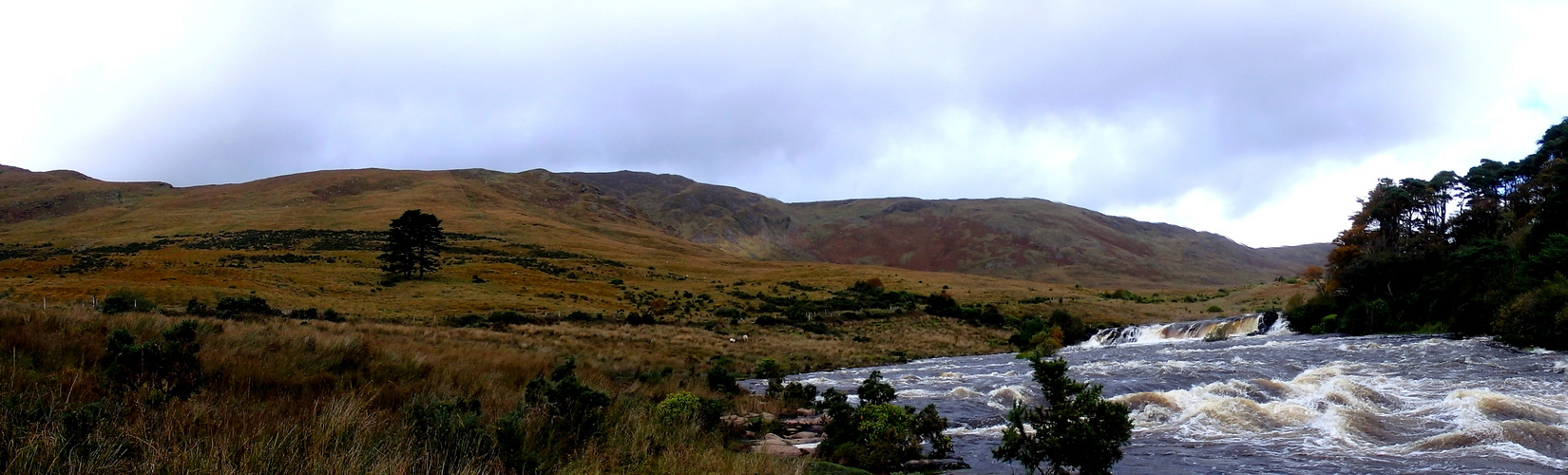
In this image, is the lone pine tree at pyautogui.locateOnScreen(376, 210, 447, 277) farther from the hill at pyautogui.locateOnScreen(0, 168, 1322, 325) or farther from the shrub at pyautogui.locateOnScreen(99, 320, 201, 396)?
the shrub at pyautogui.locateOnScreen(99, 320, 201, 396)

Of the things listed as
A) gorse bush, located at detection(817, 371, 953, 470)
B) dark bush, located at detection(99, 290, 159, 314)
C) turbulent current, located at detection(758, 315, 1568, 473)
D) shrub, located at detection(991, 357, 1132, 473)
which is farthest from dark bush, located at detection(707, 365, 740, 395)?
dark bush, located at detection(99, 290, 159, 314)

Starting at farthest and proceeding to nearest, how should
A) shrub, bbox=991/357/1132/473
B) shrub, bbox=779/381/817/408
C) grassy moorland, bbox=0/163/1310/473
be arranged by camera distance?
1. shrub, bbox=779/381/817/408
2. shrub, bbox=991/357/1132/473
3. grassy moorland, bbox=0/163/1310/473

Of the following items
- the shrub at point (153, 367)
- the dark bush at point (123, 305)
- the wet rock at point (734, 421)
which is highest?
the shrub at point (153, 367)

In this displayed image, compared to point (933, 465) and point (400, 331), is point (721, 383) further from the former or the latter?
point (400, 331)

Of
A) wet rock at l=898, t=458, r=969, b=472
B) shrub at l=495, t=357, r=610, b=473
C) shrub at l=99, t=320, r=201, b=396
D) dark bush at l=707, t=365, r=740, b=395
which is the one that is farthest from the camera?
dark bush at l=707, t=365, r=740, b=395

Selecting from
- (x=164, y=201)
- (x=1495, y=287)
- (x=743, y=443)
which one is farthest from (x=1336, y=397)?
(x=164, y=201)

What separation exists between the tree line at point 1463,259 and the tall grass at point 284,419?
2945 cm

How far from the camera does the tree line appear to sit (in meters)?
27.2

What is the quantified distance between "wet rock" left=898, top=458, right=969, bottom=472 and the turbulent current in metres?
0.37

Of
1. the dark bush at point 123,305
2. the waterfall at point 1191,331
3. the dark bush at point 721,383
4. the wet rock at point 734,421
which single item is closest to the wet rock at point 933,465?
the wet rock at point 734,421

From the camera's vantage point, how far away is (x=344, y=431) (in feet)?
20.5

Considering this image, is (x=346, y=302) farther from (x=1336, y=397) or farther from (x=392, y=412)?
(x=1336, y=397)

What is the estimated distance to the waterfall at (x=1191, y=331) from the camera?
45250 mm

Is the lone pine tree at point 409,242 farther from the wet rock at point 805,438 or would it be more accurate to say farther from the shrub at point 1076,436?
the shrub at point 1076,436
